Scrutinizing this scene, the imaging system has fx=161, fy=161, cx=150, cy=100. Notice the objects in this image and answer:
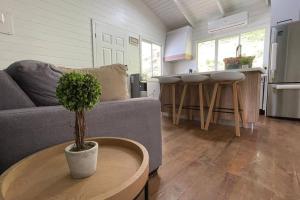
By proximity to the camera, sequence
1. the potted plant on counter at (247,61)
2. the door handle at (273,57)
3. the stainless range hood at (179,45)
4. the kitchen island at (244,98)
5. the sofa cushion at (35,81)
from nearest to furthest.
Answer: the sofa cushion at (35,81) < the kitchen island at (244,98) < the potted plant on counter at (247,61) < the door handle at (273,57) < the stainless range hood at (179,45)

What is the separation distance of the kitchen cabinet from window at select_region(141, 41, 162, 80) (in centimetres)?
299

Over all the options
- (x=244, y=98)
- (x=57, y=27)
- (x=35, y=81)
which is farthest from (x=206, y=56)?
(x=35, y=81)

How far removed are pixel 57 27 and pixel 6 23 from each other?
0.74 meters

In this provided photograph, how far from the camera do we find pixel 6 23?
237cm

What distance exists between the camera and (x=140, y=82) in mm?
4152

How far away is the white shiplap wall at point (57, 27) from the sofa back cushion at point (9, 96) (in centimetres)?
232

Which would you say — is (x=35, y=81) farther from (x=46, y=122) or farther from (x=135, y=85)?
(x=135, y=85)

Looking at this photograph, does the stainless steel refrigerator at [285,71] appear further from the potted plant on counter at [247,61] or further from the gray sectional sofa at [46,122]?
the gray sectional sofa at [46,122]

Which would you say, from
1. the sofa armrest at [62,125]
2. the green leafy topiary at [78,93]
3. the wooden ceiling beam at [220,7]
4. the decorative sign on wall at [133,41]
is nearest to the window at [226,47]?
the wooden ceiling beam at [220,7]

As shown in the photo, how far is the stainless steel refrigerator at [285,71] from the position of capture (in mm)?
2715

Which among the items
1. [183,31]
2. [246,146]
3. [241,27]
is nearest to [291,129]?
[246,146]

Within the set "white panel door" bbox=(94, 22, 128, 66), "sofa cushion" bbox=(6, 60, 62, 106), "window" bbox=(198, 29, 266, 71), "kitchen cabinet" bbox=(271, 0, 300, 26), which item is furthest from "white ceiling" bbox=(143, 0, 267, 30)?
"sofa cushion" bbox=(6, 60, 62, 106)

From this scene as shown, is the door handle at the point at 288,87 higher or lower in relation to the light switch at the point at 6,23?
lower

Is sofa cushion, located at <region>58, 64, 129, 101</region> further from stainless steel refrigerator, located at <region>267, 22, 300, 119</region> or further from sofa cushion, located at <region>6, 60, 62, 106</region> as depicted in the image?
stainless steel refrigerator, located at <region>267, 22, 300, 119</region>
